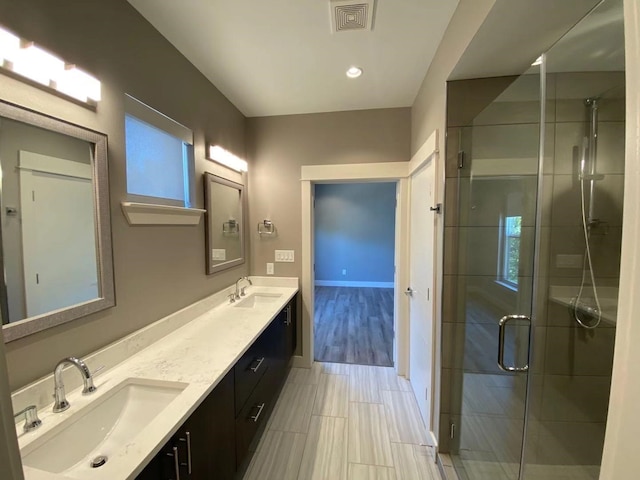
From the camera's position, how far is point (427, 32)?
1602 millimetres

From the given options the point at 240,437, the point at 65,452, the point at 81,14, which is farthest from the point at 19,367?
the point at 81,14

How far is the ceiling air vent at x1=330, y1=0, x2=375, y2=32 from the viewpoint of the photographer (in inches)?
54.2

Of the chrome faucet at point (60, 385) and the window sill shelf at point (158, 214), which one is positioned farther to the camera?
the window sill shelf at point (158, 214)

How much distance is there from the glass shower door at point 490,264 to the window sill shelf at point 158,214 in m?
1.70

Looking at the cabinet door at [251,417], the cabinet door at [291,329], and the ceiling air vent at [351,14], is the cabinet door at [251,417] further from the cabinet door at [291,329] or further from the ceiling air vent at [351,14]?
the ceiling air vent at [351,14]

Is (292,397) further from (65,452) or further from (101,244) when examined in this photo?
(101,244)

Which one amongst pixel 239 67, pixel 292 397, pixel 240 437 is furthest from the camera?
pixel 292 397

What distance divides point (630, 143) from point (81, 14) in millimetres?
1837

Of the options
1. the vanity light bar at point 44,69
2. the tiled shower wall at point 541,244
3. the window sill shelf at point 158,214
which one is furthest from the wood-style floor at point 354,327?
the vanity light bar at point 44,69

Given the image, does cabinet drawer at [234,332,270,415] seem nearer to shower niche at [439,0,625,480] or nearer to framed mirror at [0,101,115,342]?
framed mirror at [0,101,115,342]

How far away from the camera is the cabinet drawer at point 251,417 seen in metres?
1.48

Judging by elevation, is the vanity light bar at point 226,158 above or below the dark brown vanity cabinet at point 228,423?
above

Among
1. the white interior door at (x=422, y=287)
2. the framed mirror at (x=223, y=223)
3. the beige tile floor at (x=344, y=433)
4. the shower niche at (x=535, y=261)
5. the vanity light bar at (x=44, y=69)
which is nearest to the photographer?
the vanity light bar at (x=44, y=69)

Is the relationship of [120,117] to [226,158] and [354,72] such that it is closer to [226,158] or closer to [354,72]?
[226,158]
